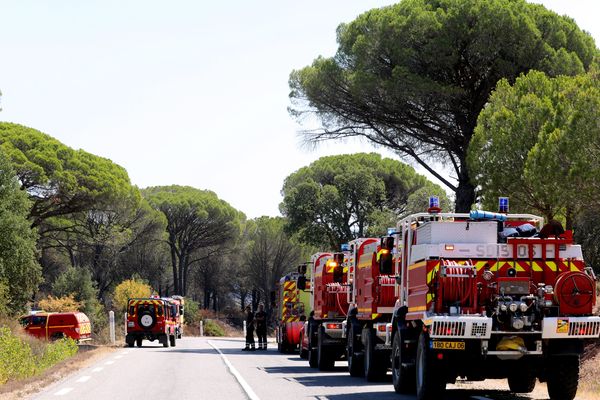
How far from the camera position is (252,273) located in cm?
8806

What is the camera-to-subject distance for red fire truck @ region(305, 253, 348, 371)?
23.8 meters

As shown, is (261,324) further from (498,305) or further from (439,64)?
(498,305)

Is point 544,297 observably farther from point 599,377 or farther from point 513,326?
point 599,377

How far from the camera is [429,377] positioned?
14047 mm

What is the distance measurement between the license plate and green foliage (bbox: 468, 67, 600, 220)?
11.6 metres

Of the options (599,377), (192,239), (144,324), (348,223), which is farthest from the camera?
(192,239)

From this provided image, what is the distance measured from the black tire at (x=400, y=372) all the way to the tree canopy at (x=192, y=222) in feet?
224

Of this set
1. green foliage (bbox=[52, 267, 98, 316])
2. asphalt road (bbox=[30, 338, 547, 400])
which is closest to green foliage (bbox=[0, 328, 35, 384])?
asphalt road (bbox=[30, 338, 547, 400])

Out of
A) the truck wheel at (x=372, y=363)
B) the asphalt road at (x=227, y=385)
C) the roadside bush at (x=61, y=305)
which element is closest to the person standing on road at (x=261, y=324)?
the asphalt road at (x=227, y=385)

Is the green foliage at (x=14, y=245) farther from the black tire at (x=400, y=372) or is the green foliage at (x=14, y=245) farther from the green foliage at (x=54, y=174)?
the black tire at (x=400, y=372)

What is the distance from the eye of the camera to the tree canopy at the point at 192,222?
84062 millimetres

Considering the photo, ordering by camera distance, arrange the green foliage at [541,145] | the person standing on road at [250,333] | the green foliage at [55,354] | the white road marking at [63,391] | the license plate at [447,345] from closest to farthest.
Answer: the license plate at [447,345] → the white road marking at [63,391] → the green foliage at [541,145] → the green foliage at [55,354] → the person standing on road at [250,333]

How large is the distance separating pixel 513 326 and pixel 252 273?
74891 mm

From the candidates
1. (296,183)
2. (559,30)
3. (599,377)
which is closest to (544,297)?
(599,377)
